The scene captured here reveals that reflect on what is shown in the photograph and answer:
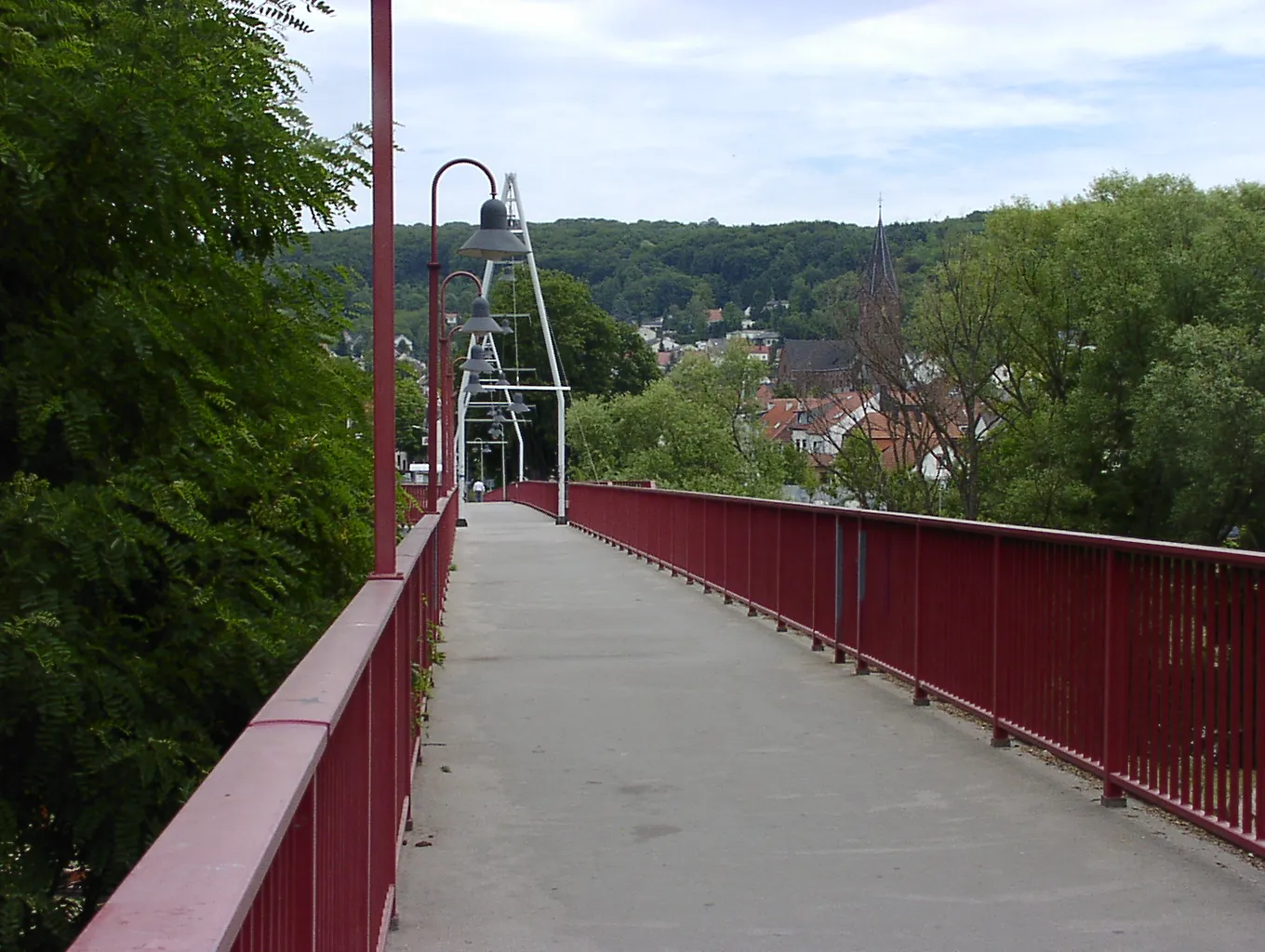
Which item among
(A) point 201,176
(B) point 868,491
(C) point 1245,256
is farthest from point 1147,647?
(B) point 868,491

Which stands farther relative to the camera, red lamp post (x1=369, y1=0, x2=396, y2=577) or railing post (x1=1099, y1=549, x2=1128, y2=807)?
red lamp post (x1=369, y1=0, x2=396, y2=577)

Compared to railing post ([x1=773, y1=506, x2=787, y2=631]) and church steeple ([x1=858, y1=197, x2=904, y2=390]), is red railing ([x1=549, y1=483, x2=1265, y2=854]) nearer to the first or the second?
railing post ([x1=773, y1=506, x2=787, y2=631])

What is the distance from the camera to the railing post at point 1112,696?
7.34 meters

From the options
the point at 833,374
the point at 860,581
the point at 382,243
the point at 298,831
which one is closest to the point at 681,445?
the point at 833,374

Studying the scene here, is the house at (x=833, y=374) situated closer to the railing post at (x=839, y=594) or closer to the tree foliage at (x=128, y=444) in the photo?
the railing post at (x=839, y=594)

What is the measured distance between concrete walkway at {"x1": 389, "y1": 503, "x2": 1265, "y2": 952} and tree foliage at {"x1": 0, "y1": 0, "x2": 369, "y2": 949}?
3.68 ft

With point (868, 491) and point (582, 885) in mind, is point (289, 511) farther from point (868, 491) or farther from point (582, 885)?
point (868, 491)

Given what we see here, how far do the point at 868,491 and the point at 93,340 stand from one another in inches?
2498

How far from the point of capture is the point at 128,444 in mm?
6309

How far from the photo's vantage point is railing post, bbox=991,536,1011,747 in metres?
9.04

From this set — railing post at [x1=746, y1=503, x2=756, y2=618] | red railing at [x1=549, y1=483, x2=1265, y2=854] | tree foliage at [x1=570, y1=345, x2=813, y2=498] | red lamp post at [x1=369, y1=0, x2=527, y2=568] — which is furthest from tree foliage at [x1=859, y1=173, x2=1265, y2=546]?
red lamp post at [x1=369, y1=0, x2=527, y2=568]

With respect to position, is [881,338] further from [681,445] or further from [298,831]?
[298,831]

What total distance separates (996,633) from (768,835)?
8.19 feet

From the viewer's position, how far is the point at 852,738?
955cm
